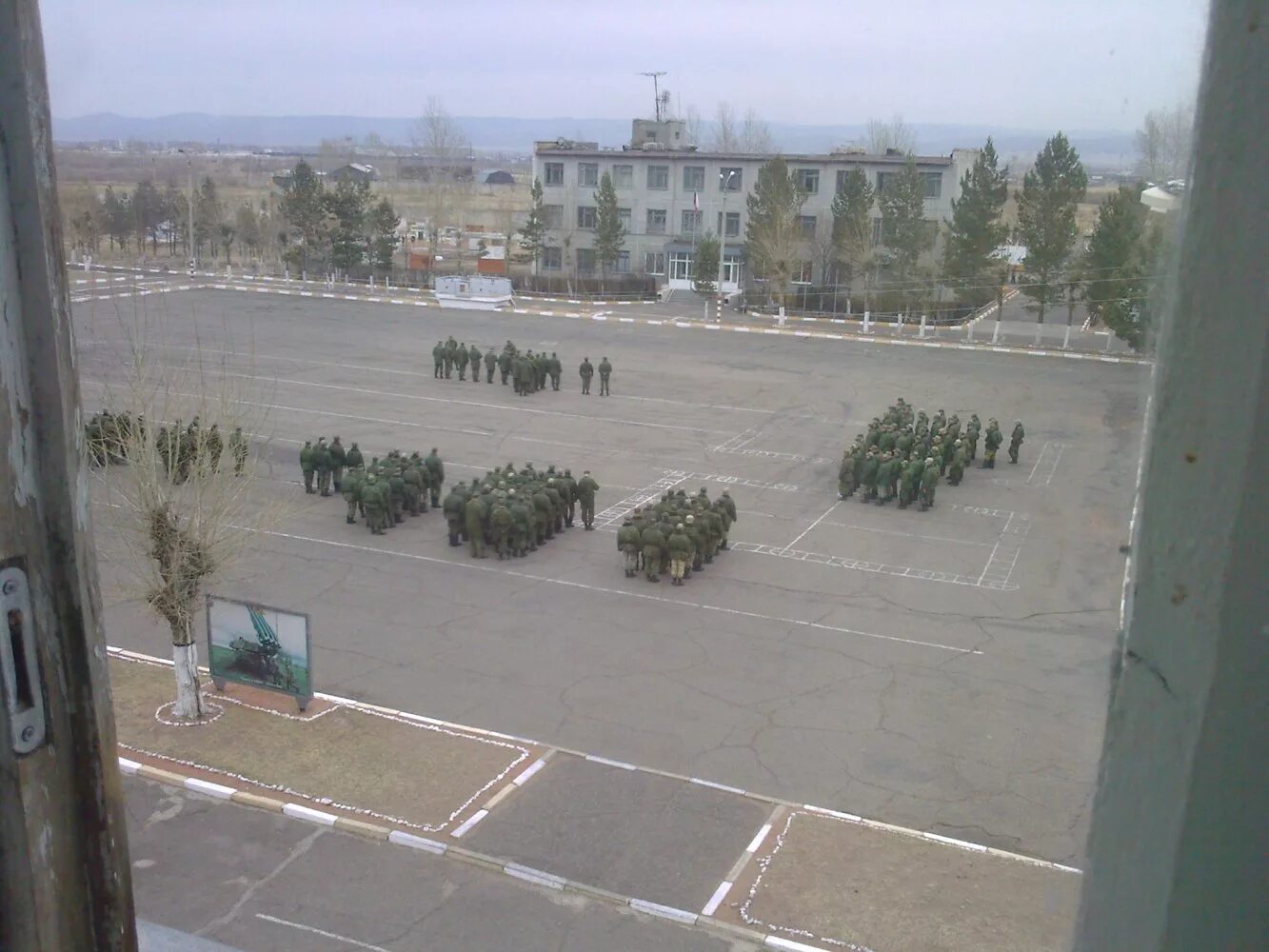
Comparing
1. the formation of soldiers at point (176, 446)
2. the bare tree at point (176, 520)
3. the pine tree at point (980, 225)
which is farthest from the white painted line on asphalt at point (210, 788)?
the pine tree at point (980, 225)

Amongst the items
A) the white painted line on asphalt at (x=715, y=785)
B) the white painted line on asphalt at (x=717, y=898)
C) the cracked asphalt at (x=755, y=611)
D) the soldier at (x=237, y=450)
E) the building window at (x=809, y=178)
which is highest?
the building window at (x=809, y=178)

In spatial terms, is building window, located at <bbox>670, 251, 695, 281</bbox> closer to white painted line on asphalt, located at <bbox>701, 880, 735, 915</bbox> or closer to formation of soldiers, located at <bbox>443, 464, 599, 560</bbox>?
formation of soldiers, located at <bbox>443, 464, 599, 560</bbox>

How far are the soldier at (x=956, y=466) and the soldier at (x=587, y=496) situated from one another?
656 cm

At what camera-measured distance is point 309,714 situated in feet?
31.0

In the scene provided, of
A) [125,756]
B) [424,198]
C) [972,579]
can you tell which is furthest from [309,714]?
[424,198]

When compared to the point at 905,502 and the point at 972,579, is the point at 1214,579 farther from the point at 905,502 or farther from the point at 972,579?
the point at 905,502

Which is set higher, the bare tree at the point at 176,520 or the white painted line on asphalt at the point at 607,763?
the bare tree at the point at 176,520

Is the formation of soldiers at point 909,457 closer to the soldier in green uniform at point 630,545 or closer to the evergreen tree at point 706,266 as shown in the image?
the soldier in green uniform at point 630,545

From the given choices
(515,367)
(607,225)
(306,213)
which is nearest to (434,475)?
(515,367)

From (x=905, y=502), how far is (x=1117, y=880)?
16.6m

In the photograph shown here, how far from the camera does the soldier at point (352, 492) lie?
14797mm

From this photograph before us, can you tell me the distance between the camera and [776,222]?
40.4 meters

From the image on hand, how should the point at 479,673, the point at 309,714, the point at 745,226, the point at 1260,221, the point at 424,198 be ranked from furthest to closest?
the point at 424,198 → the point at 745,226 → the point at 479,673 → the point at 309,714 → the point at 1260,221

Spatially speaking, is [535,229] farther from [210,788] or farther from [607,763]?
[210,788]
